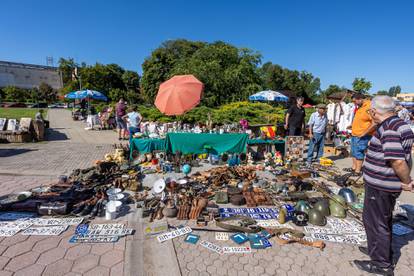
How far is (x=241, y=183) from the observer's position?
17.7ft

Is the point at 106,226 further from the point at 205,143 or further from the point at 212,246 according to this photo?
the point at 205,143

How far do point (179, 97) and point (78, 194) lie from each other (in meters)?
3.99

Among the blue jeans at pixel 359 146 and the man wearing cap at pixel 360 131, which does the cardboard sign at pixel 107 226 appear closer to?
the man wearing cap at pixel 360 131

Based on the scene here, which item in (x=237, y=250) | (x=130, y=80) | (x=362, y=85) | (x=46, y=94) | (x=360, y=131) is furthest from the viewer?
(x=46, y=94)

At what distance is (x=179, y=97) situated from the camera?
718cm

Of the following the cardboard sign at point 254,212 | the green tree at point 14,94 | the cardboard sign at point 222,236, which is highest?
the green tree at point 14,94

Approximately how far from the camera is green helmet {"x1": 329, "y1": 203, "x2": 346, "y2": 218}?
4027 millimetres

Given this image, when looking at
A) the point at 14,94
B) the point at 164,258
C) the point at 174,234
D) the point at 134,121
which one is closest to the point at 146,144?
the point at 134,121

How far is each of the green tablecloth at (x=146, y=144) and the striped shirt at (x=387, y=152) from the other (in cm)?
598

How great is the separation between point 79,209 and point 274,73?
4953cm

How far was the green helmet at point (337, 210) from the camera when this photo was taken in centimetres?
403

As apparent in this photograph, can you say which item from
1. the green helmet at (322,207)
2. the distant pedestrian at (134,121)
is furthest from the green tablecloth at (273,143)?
the distant pedestrian at (134,121)

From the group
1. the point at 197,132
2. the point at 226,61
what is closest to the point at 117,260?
the point at 197,132

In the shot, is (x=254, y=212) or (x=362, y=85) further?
(x=362, y=85)
